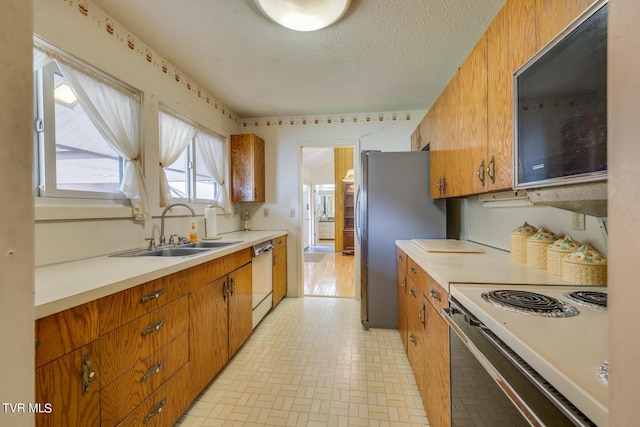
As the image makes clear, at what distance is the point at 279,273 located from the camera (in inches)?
124

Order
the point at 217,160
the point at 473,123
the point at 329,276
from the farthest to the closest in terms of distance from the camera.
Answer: the point at 329,276 < the point at 217,160 < the point at 473,123

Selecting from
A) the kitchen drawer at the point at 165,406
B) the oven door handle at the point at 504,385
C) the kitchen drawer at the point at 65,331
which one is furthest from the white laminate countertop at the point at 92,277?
the oven door handle at the point at 504,385

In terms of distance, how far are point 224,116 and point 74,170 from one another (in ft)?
5.97

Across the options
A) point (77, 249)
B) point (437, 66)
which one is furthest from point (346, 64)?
point (77, 249)

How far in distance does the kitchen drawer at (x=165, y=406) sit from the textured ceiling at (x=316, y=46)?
81.4 inches

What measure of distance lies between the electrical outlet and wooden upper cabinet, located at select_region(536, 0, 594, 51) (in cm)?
72

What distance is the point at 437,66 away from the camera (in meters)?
2.25

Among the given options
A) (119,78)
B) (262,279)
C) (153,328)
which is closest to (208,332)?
(153,328)

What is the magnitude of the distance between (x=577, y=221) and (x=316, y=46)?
6.17 feet

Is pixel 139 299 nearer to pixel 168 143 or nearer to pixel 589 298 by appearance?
pixel 168 143

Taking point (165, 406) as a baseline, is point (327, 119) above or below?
above

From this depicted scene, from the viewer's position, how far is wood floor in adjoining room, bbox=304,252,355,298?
3.61 meters

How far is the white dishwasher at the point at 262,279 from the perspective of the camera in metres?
2.41

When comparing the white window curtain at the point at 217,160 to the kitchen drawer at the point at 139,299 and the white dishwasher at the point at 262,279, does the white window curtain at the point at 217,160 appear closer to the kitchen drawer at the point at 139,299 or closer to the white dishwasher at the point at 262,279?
the white dishwasher at the point at 262,279
